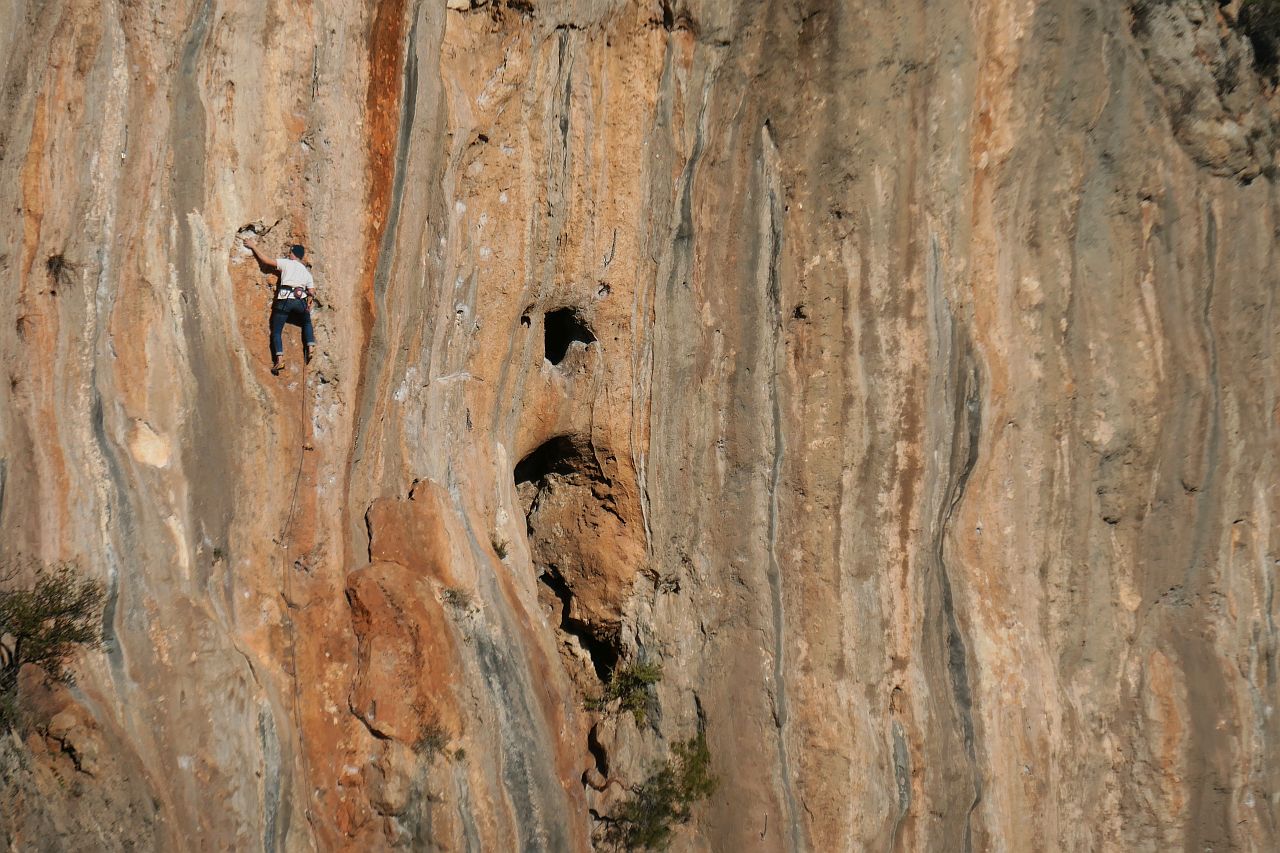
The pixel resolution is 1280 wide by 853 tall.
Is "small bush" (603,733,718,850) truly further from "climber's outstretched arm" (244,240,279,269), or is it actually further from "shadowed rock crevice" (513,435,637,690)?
"climber's outstretched arm" (244,240,279,269)

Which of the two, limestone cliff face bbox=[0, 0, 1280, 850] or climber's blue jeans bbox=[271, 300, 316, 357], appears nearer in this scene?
climber's blue jeans bbox=[271, 300, 316, 357]

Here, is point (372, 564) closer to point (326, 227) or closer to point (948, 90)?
point (326, 227)

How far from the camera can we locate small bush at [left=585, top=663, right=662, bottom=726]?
23.1ft

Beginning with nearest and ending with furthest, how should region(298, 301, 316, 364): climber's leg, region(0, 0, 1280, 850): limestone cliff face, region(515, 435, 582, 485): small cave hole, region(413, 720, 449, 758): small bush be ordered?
1. region(298, 301, 316, 364): climber's leg
2. region(0, 0, 1280, 850): limestone cliff face
3. region(413, 720, 449, 758): small bush
4. region(515, 435, 582, 485): small cave hole

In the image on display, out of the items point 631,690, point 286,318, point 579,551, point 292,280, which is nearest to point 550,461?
point 579,551

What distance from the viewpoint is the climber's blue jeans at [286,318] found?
18.9 ft

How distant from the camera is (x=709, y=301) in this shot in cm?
718

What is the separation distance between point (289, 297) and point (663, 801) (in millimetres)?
4498

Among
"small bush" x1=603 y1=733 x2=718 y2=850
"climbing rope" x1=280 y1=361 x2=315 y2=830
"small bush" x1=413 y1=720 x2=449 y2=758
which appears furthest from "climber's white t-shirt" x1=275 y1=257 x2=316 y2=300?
"small bush" x1=603 y1=733 x2=718 y2=850

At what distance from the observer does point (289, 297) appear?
5.73m

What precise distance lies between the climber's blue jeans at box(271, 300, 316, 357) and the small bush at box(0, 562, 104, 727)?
5.69 ft

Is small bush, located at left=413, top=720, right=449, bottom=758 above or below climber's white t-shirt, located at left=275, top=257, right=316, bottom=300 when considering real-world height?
below

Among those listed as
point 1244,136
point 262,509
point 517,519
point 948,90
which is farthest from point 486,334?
point 1244,136

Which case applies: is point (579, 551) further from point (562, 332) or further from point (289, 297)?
point (289, 297)
